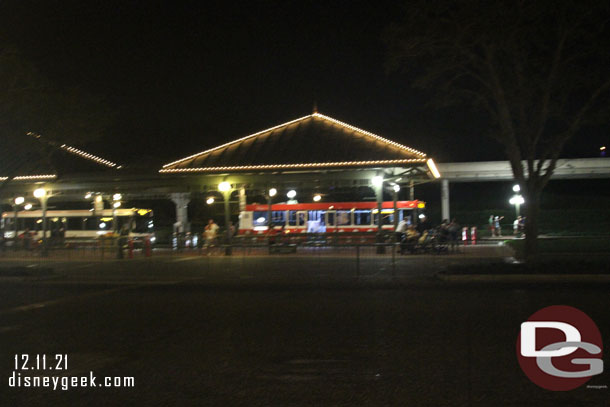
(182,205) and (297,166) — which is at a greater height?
(297,166)

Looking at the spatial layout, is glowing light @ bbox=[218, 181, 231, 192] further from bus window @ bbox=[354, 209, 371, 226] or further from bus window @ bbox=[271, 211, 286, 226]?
bus window @ bbox=[354, 209, 371, 226]

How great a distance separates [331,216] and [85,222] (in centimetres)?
1806

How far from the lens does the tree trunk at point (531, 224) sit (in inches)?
735

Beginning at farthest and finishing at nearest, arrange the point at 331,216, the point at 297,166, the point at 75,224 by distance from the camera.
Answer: the point at 75,224, the point at 331,216, the point at 297,166

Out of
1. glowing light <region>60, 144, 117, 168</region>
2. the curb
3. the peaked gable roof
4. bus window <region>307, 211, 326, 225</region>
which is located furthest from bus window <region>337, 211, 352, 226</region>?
the curb

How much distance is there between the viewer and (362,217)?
34656mm

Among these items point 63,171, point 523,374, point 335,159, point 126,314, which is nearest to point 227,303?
point 126,314

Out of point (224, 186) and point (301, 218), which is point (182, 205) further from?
point (224, 186)

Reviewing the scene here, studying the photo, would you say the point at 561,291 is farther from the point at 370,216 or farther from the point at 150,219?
the point at 150,219

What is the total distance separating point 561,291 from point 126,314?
10.2 metres

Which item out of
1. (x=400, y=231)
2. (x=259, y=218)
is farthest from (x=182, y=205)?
(x=400, y=231)

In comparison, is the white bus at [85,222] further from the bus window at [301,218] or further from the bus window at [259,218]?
the bus window at [301,218]

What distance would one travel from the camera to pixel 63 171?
31172 millimetres

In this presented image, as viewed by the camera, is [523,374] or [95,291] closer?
[523,374]
